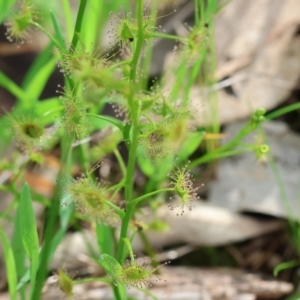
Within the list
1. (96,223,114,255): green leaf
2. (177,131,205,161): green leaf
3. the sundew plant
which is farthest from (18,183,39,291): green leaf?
(177,131,205,161): green leaf

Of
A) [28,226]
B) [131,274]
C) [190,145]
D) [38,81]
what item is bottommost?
[131,274]

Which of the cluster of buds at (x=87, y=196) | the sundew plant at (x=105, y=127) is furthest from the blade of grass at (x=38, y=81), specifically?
the cluster of buds at (x=87, y=196)

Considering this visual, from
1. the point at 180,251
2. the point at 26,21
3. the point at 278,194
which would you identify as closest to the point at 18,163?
the point at 180,251

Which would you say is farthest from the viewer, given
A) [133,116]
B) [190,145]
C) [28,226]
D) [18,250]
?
[190,145]

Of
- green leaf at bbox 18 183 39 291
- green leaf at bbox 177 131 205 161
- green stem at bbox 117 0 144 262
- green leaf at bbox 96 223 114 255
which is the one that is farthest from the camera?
green leaf at bbox 177 131 205 161

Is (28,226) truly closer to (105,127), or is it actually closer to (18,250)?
(18,250)

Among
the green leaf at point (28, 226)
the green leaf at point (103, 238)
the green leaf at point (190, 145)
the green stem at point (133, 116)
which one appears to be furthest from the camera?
the green leaf at point (190, 145)

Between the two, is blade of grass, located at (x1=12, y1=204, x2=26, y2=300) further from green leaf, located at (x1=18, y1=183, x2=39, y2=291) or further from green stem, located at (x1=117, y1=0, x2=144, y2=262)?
green stem, located at (x1=117, y1=0, x2=144, y2=262)

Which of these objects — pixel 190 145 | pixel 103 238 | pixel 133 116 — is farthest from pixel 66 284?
pixel 190 145

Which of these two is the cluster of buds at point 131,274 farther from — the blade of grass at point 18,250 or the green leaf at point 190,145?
the green leaf at point 190,145
